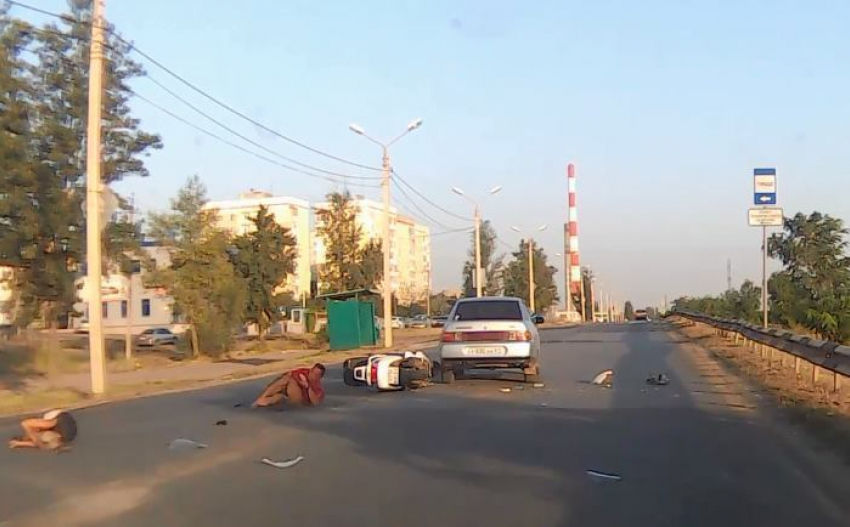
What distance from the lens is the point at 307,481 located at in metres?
9.44

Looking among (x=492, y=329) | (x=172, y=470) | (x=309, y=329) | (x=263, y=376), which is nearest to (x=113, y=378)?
(x=263, y=376)

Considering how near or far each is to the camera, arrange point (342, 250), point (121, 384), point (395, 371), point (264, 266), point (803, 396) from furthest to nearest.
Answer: point (342, 250) < point (264, 266) < point (121, 384) < point (395, 371) < point (803, 396)

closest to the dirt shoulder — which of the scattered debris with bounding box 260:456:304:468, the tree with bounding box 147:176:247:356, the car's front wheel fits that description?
the scattered debris with bounding box 260:456:304:468

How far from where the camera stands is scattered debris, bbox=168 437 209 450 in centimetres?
1182

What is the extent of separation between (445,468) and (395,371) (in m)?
8.88

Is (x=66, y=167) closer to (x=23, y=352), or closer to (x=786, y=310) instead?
(x=23, y=352)

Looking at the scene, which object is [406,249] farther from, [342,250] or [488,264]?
[342,250]

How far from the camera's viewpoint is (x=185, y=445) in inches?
473

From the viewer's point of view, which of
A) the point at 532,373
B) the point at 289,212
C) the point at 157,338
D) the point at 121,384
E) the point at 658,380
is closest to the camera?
the point at 658,380

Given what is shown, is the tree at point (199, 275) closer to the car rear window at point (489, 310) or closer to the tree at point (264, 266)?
the tree at point (264, 266)

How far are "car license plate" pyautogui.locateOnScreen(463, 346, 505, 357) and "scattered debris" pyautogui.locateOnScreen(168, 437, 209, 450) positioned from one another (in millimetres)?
8199

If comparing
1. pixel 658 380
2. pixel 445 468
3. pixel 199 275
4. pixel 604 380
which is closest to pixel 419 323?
pixel 199 275

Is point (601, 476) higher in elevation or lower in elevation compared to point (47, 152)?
lower

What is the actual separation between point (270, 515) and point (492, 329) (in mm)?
12182
